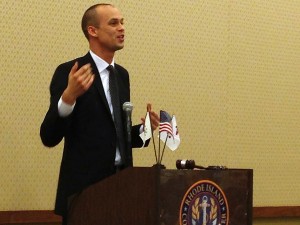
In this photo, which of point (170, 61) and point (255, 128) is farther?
point (255, 128)

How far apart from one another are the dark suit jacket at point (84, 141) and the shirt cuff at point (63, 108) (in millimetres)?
44

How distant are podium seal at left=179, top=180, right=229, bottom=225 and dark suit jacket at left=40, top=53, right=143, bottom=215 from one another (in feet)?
1.45

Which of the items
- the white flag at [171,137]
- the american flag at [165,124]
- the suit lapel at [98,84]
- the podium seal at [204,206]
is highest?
the suit lapel at [98,84]

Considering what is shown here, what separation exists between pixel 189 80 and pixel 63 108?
6.51 ft

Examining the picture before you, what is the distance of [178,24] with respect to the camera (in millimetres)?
4512

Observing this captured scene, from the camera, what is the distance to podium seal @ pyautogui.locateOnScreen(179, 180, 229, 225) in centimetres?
251

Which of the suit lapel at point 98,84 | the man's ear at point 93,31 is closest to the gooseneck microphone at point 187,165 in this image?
the suit lapel at point 98,84

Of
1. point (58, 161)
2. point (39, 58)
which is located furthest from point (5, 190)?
point (39, 58)

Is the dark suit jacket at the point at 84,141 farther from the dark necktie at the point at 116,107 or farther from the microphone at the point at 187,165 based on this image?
the microphone at the point at 187,165

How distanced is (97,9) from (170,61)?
55.1 inches

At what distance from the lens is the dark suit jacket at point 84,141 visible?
2801 millimetres

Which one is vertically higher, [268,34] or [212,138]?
[268,34]

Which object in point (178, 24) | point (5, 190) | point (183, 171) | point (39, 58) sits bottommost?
point (5, 190)

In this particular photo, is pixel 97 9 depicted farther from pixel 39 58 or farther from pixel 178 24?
pixel 178 24
